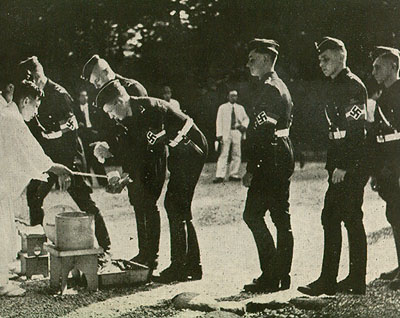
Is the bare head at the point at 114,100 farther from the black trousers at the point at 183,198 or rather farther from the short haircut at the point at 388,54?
the short haircut at the point at 388,54

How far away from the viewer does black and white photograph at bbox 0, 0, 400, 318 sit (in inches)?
186

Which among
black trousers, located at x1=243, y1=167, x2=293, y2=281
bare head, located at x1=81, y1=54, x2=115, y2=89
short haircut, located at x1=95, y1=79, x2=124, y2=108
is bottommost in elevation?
black trousers, located at x1=243, y1=167, x2=293, y2=281

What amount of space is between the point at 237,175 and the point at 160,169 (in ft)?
1.92

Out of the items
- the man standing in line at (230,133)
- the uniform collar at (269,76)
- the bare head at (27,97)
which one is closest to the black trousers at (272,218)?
the man standing in line at (230,133)

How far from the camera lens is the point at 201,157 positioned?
4.93 meters

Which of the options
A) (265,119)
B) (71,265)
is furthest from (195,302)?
(265,119)

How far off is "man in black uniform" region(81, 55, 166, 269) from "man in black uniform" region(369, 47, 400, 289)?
63.1 inches

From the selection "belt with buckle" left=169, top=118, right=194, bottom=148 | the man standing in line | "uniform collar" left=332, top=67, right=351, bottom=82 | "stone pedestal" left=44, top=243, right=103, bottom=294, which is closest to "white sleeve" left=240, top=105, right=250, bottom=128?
the man standing in line

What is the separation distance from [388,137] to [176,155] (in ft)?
5.19

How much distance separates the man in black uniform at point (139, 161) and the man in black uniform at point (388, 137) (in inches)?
63.1

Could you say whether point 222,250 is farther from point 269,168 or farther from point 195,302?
point 269,168

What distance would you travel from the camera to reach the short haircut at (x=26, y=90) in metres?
4.96

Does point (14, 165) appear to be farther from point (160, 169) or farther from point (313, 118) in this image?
point (313, 118)

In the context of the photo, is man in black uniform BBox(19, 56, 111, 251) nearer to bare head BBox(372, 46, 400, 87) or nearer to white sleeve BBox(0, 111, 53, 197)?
white sleeve BBox(0, 111, 53, 197)
